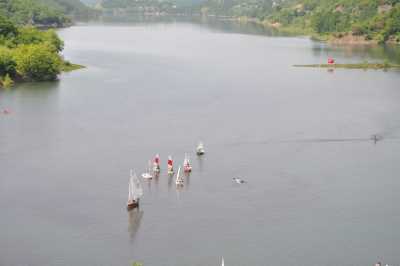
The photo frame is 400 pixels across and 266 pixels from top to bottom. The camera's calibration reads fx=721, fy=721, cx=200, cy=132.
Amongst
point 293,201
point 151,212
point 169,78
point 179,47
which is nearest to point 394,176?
point 293,201

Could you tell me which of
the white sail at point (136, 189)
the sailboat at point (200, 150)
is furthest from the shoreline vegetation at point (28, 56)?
the white sail at point (136, 189)

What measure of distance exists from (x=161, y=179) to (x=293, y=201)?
5.70 metres

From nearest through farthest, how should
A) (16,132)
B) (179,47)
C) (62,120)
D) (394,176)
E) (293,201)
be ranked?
(293,201)
(394,176)
(16,132)
(62,120)
(179,47)

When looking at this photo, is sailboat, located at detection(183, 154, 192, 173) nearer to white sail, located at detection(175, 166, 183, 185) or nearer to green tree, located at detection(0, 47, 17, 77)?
white sail, located at detection(175, 166, 183, 185)

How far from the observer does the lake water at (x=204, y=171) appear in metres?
23.5

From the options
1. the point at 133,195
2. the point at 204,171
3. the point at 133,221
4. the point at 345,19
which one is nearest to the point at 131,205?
the point at 133,195

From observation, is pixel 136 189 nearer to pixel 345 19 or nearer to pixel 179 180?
pixel 179 180

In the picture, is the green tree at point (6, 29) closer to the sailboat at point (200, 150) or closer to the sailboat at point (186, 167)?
the sailboat at point (200, 150)

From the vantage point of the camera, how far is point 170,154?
108 ft

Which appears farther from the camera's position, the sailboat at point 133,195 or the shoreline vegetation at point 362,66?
the shoreline vegetation at point 362,66

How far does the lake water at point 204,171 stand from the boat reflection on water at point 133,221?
70 mm

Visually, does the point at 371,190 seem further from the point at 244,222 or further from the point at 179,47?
the point at 179,47

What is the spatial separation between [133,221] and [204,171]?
241 inches

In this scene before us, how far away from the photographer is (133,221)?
25.3 meters
